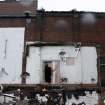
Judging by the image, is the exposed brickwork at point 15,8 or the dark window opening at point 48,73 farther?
the exposed brickwork at point 15,8

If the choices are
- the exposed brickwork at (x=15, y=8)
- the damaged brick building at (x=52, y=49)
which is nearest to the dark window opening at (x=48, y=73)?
the damaged brick building at (x=52, y=49)

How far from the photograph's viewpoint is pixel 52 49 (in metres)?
29.2

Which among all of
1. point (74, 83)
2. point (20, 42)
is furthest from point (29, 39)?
point (74, 83)

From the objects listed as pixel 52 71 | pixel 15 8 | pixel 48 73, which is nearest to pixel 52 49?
pixel 52 71

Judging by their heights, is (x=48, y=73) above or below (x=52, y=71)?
below

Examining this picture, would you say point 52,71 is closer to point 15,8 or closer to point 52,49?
Result: point 52,49

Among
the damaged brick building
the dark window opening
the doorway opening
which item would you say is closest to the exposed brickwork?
the damaged brick building

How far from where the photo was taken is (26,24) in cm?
3016

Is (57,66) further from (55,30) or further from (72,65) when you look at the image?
(55,30)

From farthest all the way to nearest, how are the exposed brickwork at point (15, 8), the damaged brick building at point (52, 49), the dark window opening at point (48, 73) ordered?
1. the exposed brickwork at point (15, 8)
2. the dark window opening at point (48, 73)
3. the damaged brick building at point (52, 49)

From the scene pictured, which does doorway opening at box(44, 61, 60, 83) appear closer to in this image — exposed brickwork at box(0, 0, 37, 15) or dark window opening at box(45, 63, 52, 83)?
dark window opening at box(45, 63, 52, 83)

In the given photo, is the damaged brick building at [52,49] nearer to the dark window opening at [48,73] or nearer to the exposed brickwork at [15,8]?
the dark window opening at [48,73]

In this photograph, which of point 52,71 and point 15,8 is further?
point 15,8

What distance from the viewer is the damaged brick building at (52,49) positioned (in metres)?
28.3
